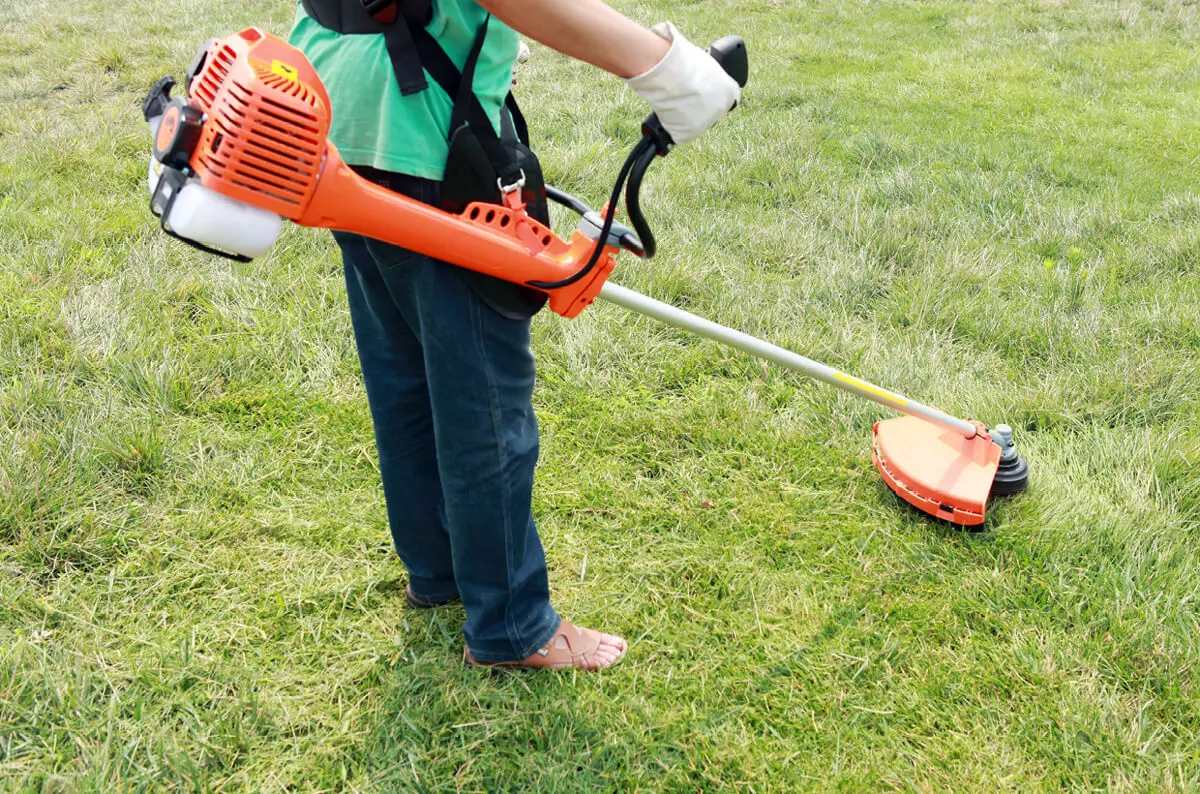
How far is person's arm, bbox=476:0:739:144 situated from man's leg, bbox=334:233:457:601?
601mm

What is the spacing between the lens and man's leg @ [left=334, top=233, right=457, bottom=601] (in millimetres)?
1963

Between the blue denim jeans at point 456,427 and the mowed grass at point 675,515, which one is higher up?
the blue denim jeans at point 456,427

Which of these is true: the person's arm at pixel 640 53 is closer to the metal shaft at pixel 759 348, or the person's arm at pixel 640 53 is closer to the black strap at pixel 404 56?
the black strap at pixel 404 56

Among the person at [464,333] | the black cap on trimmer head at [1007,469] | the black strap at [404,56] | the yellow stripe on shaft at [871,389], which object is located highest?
the black strap at [404,56]

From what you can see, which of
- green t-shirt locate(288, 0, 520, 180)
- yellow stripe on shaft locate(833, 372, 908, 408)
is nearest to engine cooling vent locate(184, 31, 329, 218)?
green t-shirt locate(288, 0, 520, 180)

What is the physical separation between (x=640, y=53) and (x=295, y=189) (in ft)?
1.99

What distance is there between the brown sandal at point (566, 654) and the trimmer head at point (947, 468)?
101cm

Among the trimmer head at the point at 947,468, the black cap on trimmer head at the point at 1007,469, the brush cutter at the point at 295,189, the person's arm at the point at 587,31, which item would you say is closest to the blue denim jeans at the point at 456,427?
the brush cutter at the point at 295,189

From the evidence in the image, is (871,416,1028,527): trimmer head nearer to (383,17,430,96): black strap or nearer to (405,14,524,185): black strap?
(405,14,524,185): black strap

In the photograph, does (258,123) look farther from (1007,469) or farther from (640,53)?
(1007,469)

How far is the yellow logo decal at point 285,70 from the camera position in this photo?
1421 mm

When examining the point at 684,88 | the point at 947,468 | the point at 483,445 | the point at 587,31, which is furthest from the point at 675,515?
the point at 587,31

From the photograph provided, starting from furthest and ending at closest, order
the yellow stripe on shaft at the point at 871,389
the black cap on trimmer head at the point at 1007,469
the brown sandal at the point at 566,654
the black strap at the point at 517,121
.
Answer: the black cap on trimmer head at the point at 1007,469 → the yellow stripe on shaft at the point at 871,389 → the brown sandal at the point at 566,654 → the black strap at the point at 517,121

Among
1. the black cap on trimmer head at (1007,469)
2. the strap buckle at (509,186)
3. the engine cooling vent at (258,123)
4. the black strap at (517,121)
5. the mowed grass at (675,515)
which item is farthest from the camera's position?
the black cap on trimmer head at (1007,469)
